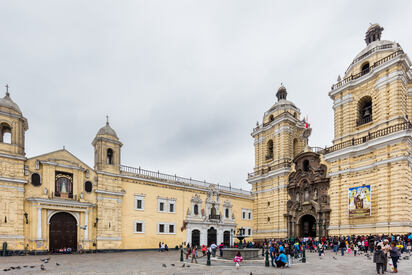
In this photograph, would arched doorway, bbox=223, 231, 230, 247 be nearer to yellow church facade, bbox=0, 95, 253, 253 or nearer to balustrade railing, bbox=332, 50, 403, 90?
yellow church facade, bbox=0, 95, 253, 253

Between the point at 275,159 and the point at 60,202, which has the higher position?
the point at 275,159

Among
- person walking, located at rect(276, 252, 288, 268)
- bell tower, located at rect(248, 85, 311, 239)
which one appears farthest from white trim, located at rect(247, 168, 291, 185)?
person walking, located at rect(276, 252, 288, 268)

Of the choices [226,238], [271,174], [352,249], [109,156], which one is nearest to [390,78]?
[352,249]

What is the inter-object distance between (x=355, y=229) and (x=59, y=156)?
90.9 ft

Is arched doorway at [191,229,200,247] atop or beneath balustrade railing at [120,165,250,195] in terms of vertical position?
beneath

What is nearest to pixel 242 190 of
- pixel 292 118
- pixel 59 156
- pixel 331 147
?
pixel 292 118

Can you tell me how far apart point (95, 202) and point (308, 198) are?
22.3 m

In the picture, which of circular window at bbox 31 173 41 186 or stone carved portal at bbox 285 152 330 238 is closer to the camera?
circular window at bbox 31 173 41 186

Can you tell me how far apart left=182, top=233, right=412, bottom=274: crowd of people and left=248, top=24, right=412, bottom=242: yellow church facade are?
1782 mm

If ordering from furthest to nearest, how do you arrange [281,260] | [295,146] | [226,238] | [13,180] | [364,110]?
[295,146] < [226,238] < [364,110] < [13,180] < [281,260]

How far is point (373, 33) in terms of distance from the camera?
103ft

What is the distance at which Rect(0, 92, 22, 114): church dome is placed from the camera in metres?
25.7

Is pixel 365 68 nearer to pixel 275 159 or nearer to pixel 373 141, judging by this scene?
pixel 373 141

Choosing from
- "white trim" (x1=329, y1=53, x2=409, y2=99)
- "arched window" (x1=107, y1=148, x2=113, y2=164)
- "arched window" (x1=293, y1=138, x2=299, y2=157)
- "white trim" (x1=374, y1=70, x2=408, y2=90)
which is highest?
"white trim" (x1=329, y1=53, x2=409, y2=99)
